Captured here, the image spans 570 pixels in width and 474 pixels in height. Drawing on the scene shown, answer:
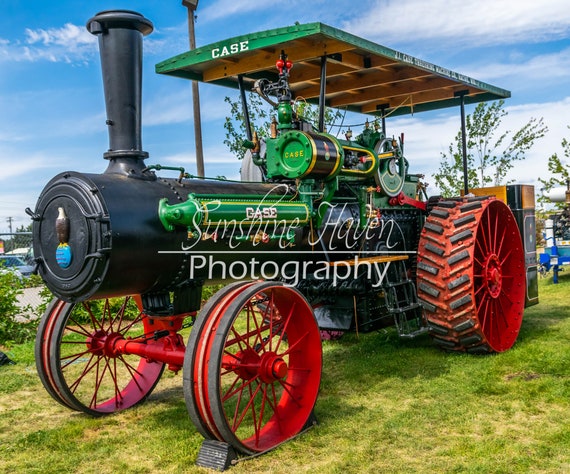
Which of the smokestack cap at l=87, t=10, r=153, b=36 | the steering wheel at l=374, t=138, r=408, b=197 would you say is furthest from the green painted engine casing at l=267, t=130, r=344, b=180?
the smokestack cap at l=87, t=10, r=153, b=36

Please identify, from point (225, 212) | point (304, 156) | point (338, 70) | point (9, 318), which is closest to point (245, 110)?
point (338, 70)

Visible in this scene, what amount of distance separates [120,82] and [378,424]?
2871mm

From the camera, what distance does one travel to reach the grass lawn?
12.0 ft

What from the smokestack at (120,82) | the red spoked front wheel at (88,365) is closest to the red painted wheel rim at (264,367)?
the red spoked front wheel at (88,365)

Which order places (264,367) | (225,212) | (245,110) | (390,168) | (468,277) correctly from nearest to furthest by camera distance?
1. (264,367)
2. (225,212)
3. (468,277)
4. (245,110)
5. (390,168)

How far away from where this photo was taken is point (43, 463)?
386cm

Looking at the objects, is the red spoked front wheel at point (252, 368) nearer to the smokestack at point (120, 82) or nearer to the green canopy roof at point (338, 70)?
the smokestack at point (120, 82)

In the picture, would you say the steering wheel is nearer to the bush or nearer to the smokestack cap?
the smokestack cap

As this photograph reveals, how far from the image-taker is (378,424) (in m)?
4.20

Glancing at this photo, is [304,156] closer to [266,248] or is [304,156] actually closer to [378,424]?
[266,248]

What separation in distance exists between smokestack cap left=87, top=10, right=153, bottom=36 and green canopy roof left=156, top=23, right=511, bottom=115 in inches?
37.9

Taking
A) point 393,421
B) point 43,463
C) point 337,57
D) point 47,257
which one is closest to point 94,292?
point 47,257

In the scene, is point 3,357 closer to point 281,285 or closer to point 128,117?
point 128,117

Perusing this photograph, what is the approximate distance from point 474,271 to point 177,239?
2916 mm
